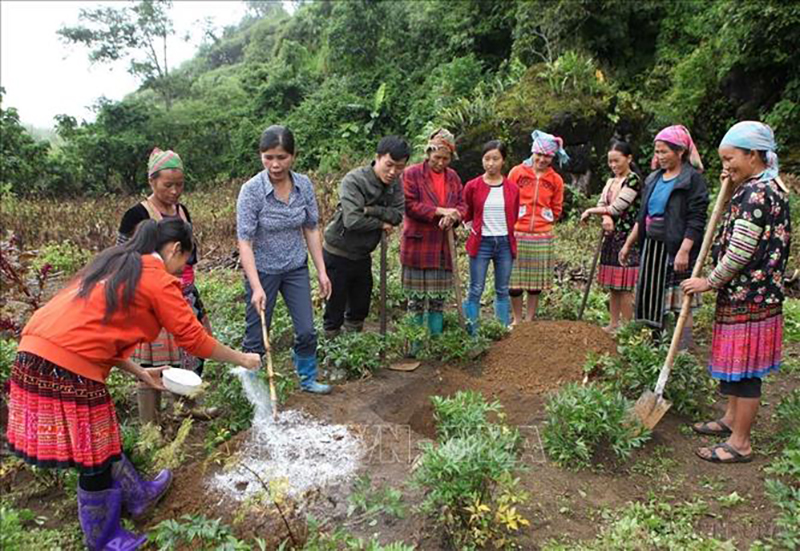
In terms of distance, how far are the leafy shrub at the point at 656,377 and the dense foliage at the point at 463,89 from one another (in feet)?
21.4

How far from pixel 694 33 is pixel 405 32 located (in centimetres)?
854

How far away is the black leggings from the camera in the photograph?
8.08ft

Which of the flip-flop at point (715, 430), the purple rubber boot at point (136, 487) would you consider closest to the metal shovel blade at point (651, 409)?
the flip-flop at point (715, 430)

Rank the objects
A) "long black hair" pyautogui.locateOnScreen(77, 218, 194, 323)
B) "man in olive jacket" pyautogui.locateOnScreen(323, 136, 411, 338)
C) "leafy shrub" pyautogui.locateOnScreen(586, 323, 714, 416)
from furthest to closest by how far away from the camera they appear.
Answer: "man in olive jacket" pyautogui.locateOnScreen(323, 136, 411, 338), "leafy shrub" pyautogui.locateOnScreen(586, 323, 714, 416), "long black hair" pyautogui.locateOnScreen(77, 218, 194, 323)

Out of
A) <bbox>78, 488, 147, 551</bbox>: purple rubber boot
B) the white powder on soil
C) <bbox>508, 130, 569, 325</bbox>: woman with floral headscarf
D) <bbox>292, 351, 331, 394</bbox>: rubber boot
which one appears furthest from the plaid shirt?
<bbox>78, 488, 147, 551</bbox>: purple rubber boot

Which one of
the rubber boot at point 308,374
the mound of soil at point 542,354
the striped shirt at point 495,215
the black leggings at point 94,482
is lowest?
the mound of soil at point 542,354

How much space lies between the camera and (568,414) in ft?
10.2

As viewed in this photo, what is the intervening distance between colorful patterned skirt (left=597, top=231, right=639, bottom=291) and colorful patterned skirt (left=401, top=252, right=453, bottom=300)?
4.59 feet

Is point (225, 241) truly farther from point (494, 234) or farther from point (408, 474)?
point (408, 474)

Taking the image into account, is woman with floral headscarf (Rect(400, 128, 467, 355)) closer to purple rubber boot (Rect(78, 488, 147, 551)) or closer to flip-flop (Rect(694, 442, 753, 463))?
flip-flop (Rect(694, 442, 753, 463))

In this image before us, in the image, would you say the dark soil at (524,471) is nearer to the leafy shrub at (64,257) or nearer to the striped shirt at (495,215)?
the striped shirt at (495,215)

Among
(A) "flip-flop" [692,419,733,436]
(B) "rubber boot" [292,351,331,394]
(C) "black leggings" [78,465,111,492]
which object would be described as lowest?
(A) "flip-flop" [692,419,733,436]

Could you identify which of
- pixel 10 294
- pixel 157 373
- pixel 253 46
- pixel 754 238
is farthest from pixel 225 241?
pixel 253 46

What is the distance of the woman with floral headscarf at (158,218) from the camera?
3109 mm
